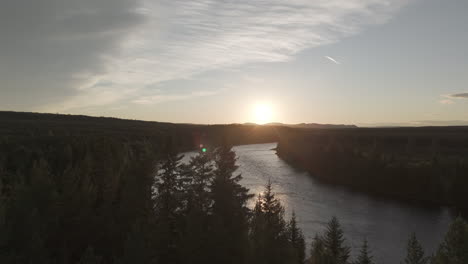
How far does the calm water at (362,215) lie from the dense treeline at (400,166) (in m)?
7.89

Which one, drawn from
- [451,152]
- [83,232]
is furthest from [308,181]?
[83,232]

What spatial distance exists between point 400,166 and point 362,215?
3061cm

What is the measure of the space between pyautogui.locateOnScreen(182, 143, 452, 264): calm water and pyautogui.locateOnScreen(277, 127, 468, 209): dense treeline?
310 inches

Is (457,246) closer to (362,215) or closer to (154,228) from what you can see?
(362,215)

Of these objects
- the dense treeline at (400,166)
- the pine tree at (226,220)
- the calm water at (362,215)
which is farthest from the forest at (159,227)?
the dense treeline at (400,166)

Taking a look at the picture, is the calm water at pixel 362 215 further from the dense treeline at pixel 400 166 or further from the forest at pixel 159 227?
the forest at pixel 159 227

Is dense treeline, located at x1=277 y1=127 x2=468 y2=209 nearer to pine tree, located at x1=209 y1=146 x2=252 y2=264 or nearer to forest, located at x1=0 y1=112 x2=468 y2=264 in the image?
forest, located at x1=0 y1=112 x2=468 y2=264

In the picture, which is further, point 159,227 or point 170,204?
point 170,204

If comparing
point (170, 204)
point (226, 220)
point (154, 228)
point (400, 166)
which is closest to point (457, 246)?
point (226, 220)

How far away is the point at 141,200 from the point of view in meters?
26.7

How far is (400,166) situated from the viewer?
75375mm

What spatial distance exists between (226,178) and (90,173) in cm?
2085

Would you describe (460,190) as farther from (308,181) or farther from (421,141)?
(421,141)

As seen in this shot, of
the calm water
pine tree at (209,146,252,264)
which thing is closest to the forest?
pine tree at (209,146,252,264)
